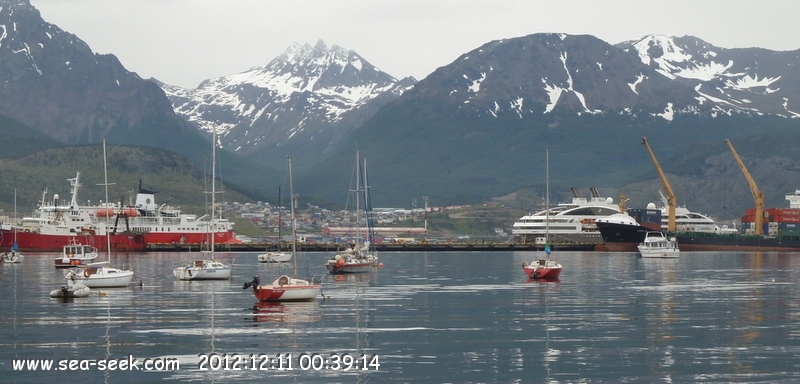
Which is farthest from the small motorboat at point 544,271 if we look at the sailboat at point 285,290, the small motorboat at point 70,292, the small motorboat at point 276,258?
the small motorboat at point 276,258

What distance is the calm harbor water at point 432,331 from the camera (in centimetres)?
5116

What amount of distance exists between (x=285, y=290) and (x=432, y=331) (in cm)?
1745

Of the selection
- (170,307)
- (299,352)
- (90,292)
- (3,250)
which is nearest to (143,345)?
(299,352)

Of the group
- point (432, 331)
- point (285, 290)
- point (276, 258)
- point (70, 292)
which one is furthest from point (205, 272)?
point (432, 331)

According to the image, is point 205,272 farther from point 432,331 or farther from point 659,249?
point 659,249

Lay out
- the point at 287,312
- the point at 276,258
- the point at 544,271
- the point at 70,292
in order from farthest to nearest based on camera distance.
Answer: the point at 276,258 < the point at 544,271 < the point at 70,292 < the point at 287,312

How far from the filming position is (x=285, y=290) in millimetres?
80000

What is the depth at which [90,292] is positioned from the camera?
9225 cm

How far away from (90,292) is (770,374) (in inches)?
2207

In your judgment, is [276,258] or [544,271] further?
[276,258]

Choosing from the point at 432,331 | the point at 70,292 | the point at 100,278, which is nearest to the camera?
the point at 432,331

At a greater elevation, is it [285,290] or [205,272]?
[205,272]

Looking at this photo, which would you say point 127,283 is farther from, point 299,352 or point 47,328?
point 299,352

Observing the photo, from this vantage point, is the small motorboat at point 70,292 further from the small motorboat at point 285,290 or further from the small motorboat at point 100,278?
the small motorboat at point 285,290
